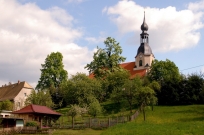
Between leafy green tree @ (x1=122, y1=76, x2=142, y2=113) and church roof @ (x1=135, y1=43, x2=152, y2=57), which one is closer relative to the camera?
leafy green tree @ (x1=122, y1=76, x2=142, y2=113)

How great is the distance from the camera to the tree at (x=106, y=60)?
230 feet

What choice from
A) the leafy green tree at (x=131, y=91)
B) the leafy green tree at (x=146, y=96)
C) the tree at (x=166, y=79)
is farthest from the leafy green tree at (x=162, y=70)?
the leafy green tree at (x=146, y=96)

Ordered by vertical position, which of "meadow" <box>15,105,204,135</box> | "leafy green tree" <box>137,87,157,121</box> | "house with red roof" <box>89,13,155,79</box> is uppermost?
"house with red roof" <box>89,13,155,79</box>

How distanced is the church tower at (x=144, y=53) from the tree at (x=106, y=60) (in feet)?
57.0

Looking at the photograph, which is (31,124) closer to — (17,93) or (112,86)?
(112,86)

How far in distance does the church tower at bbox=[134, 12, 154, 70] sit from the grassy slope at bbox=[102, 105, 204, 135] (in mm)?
34431

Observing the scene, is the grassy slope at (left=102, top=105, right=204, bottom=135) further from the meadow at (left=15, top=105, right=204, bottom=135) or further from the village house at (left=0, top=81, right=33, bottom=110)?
the village house at (left=0, top=81, right=33, bottom=110)

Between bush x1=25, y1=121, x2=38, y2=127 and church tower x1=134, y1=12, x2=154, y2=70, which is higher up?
church tower x1=134, y1=12, x2=154, y2=70

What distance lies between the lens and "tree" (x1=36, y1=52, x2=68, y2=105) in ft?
233

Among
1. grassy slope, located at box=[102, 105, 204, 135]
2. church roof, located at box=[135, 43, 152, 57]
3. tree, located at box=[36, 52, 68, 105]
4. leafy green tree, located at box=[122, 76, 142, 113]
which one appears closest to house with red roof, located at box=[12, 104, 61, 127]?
leafy green tree, located at box=[122, 76, 142, 113]

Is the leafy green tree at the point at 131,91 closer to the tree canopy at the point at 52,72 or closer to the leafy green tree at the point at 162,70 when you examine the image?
the leafy green tree at the point at 162,70

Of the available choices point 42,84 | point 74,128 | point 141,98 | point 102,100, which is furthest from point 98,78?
point 74,128

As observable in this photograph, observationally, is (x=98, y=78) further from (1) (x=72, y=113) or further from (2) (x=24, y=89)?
(1) (x=72, y=113)

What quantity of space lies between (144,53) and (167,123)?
59.9 metres
